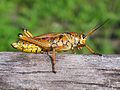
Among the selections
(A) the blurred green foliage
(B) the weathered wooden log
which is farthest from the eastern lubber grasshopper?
(A) the blurred green foliage

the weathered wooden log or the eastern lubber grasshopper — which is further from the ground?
the eastern lubber grasshopper

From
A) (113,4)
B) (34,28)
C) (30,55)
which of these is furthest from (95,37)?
(30,55)

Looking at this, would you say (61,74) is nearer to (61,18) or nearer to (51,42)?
(51,42)

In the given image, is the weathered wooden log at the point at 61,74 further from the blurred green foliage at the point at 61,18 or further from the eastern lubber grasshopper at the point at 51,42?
the blurred green foliage at the point at 61,18

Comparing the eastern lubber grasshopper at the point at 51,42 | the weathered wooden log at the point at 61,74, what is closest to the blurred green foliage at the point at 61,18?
the eastern lubber grasshopper at the point at 51,42

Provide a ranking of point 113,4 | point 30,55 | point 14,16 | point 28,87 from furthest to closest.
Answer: point 14,16, point 113,4, point 30,55, point 28,87

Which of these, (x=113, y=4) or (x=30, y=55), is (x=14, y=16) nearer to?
(x=113, y=4)

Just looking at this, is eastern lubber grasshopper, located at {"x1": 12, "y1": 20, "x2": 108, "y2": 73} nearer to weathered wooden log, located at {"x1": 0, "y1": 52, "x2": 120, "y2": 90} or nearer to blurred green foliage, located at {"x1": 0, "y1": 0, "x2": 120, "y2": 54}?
weathered wooden log, located at {"x1": 0, "y1": 52, "x2": 120, "y2": 90}
